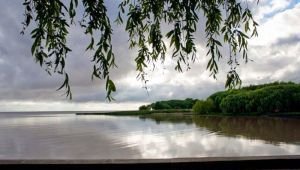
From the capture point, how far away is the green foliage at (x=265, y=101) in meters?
99.4

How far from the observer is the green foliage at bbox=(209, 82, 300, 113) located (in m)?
99.4

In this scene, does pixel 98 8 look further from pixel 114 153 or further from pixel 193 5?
pixel 114 153

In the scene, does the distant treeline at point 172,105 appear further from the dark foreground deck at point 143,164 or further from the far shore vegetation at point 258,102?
the dark foreground deck at point 143,164

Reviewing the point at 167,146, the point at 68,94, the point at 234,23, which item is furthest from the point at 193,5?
the point at 167,146

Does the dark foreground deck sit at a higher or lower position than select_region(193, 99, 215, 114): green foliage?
lower

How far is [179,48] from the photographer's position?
389cm

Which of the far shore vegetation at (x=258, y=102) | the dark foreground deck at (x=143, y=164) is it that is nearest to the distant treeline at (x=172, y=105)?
the far shore vegetation at (x=258, y=102)

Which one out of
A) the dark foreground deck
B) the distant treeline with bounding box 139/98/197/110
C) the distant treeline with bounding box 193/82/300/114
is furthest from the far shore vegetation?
the dark foreground deck

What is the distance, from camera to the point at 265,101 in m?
101

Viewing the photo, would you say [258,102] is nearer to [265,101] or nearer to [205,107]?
[265,101]

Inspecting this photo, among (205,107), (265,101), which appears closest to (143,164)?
(265,101)

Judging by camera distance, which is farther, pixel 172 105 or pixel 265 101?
pixel 172 105

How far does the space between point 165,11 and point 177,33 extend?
60cm

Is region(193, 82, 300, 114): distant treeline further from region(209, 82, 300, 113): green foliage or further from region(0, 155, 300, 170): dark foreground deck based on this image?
region(0, 155, 300, 170): dark foreground deck
